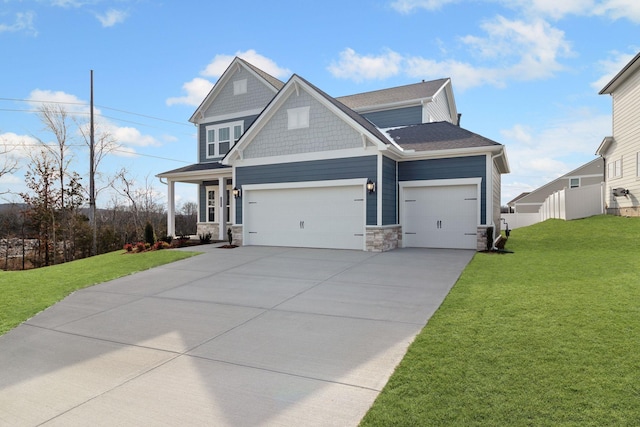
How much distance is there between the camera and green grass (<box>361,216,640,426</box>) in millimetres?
2818

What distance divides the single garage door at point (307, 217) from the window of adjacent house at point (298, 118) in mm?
2280

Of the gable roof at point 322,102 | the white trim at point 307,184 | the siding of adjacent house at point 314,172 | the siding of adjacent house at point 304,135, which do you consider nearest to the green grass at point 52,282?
the white trim at point 307,184

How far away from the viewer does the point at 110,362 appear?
4.23 meters

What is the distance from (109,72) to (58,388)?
2237cm

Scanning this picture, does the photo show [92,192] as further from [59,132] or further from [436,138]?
[436,138]

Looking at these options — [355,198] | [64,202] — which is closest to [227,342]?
[355,198]

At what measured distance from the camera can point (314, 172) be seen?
13.1 metres

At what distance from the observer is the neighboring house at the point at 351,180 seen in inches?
478

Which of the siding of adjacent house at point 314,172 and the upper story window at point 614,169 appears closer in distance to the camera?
the siding of adjacent house at point 314,172

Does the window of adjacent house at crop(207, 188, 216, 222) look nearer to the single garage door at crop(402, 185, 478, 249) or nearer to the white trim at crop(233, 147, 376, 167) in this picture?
the white trim at crop(233, 147, 376, 167)

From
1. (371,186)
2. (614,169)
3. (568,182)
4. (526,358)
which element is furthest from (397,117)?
(568,182)

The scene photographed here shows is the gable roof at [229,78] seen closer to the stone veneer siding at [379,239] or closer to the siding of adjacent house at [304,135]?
the siding of adjacent house at [304,135]

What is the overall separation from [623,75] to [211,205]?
21075 millimetres

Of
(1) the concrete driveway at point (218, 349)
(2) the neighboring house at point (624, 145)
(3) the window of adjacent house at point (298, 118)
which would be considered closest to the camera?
(1) the concrete driveway at point (218, 349)
